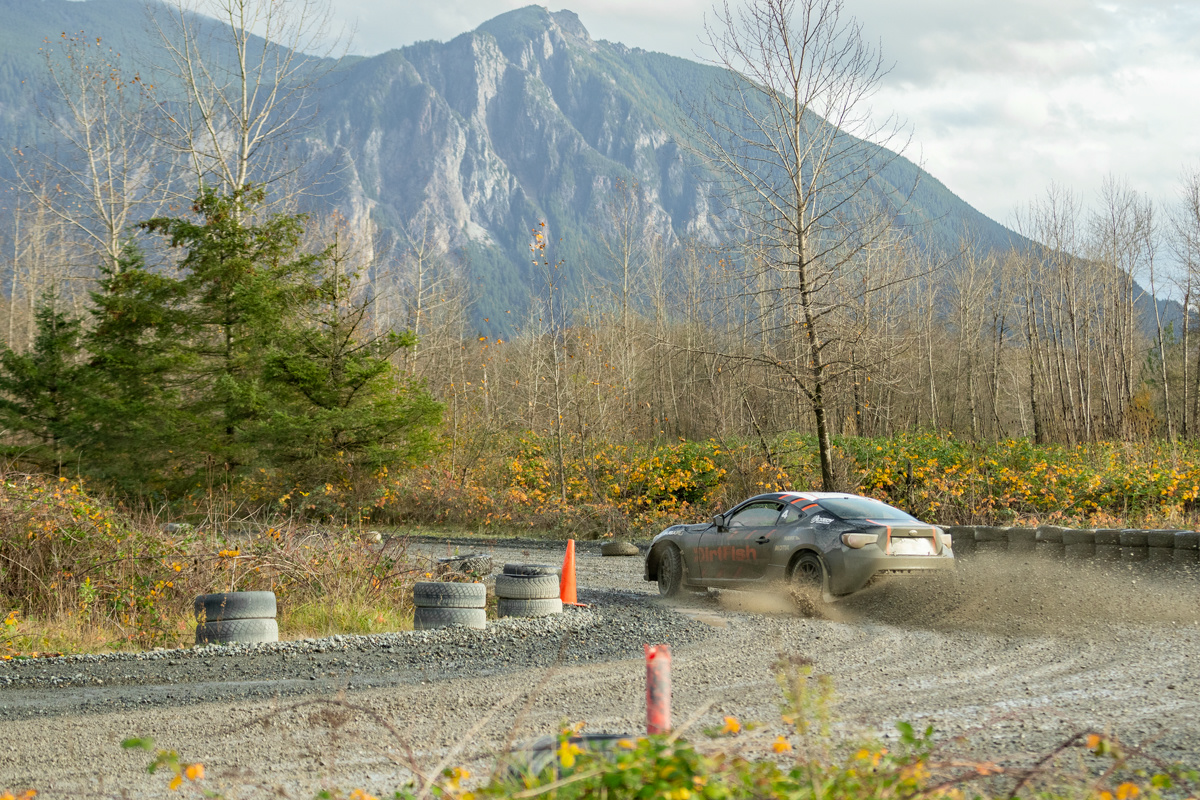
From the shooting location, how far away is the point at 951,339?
206 ft

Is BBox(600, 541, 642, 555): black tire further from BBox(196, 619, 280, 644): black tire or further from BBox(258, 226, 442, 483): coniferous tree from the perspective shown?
BBox(196, 619, 280, 644): black tire

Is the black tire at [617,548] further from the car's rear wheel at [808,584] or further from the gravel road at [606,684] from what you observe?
the car's rear wheel at [808,584]

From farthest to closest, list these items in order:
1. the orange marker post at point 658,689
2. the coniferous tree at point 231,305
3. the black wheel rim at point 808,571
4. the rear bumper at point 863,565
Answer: the coniferous tree at point 231,305 < the black wheel rim at point 808,571 < the rear bumper at point 863,565 < the orange marker post at point 658,689

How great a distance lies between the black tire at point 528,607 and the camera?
11.5 m

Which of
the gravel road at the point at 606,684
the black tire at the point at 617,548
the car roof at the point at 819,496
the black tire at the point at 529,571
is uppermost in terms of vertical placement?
the car roof at the point at 819,496

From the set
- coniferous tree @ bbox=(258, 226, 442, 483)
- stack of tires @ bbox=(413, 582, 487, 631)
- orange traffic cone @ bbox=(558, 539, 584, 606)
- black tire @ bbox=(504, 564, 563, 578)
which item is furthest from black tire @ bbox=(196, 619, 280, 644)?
coniferous tree @ bbox=(258, 226, 442, 483)

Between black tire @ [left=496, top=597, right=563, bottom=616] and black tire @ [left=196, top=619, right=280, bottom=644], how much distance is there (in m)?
3.03

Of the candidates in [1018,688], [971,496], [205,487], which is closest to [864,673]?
[1018,688]

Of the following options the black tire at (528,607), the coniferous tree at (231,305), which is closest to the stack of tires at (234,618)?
the black tire at (528,607)

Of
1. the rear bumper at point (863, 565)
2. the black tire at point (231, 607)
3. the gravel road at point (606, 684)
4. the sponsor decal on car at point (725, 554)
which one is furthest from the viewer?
the sponsor decal on car at point (725, 554)

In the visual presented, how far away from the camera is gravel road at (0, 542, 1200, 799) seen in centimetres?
559

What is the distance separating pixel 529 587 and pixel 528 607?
237mm

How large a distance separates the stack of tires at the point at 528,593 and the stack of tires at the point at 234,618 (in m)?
2.93

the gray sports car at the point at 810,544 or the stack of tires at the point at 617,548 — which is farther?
the stack of tires at the point at 617,548
